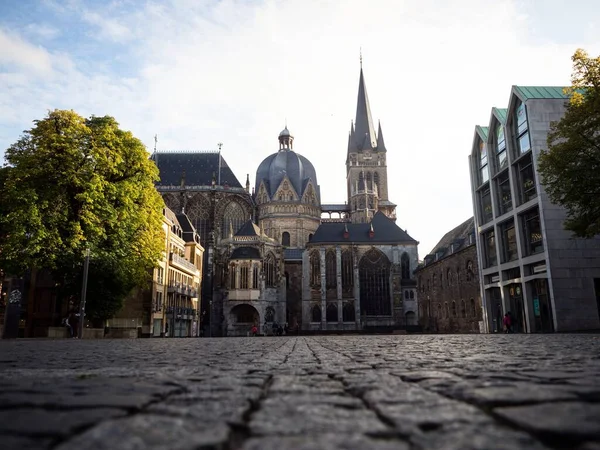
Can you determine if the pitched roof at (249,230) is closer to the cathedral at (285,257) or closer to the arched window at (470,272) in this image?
the cathedral at (285,257)

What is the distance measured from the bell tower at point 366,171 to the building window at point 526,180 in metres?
51.4

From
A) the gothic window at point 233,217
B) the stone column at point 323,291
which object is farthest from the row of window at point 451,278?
the gothic window at point 233,217

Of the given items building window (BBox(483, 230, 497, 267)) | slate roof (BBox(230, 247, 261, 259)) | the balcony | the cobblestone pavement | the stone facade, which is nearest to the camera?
the cobblestone pavement

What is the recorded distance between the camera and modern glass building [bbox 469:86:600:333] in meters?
25.2

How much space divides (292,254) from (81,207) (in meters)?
44.9

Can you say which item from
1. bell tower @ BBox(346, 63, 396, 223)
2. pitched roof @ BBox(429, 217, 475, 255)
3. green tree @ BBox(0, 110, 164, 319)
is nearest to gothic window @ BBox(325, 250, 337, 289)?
pitched roof @ BBox(429, 217, 475, 255)

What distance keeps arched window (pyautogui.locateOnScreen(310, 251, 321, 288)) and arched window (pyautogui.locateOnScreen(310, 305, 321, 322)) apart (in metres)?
2.64

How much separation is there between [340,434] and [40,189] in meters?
24.1

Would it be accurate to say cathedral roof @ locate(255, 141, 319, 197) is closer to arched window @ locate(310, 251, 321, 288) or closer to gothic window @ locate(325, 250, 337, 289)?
arched window @ locate(310, 251, 321, 288)

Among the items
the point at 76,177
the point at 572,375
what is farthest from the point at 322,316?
the point at 572,375

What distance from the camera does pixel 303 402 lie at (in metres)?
2.55

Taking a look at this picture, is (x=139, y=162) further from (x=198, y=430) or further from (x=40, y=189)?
(x=198, y=430)

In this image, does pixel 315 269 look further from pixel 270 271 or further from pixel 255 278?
pixel 255 278

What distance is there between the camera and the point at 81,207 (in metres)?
23.2
